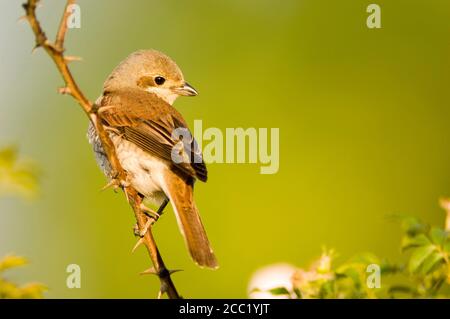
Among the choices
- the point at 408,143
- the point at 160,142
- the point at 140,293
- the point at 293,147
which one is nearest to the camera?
the point at 160,142

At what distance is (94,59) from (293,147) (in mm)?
1752

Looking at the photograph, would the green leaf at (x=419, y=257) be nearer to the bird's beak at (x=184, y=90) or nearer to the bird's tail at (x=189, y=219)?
the bird's tail at (x=189, y=219)

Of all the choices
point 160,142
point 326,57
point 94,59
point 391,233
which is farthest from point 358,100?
point 160,142

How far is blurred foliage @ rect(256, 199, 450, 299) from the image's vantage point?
7.87 ft

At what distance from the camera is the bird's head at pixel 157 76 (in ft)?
14.6

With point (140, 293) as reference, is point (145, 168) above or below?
above

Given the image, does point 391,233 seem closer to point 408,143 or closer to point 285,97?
point 408,143

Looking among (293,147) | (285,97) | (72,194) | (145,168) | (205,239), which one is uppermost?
(285,97)

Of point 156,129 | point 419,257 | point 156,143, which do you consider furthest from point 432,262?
point 156,129

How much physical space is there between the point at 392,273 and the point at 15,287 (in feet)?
4.14

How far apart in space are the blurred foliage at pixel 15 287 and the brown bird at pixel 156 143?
1111mm

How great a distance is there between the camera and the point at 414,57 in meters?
6.70

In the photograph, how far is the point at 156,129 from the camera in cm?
388
